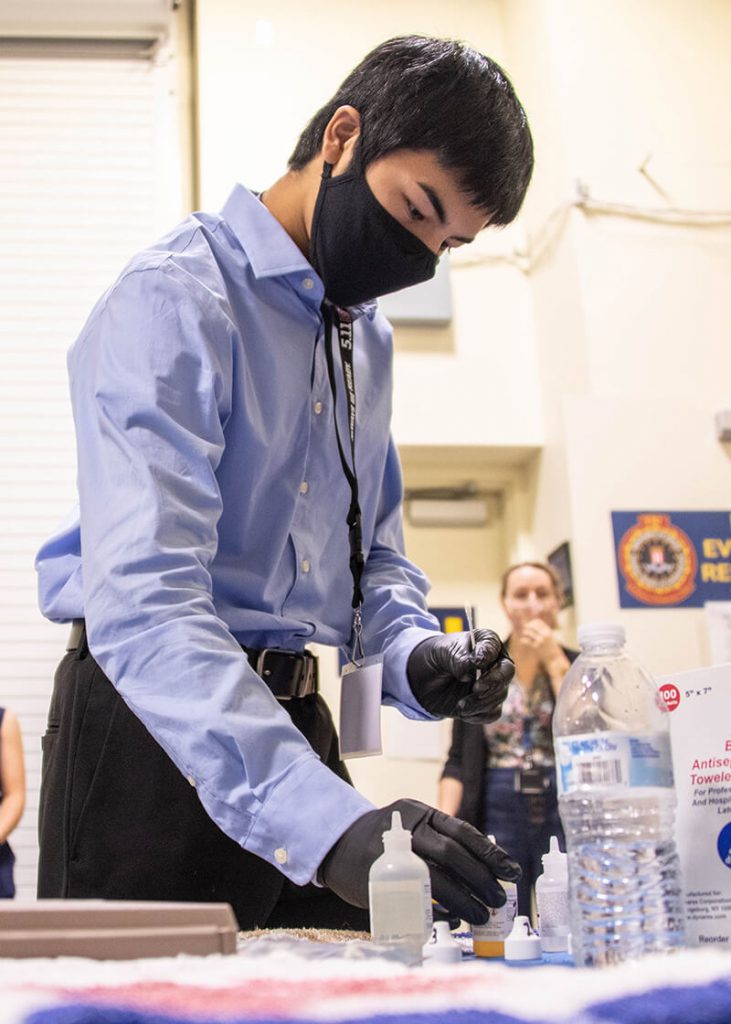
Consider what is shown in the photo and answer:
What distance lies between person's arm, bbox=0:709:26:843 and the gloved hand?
3.03 meters

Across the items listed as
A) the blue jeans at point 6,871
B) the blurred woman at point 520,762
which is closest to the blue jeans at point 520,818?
the blurred woman at point 520,762

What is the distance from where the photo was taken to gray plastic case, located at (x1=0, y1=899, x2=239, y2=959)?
0.67 meters

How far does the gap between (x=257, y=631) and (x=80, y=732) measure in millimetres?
235

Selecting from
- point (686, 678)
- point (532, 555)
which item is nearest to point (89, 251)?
point (532, 555)

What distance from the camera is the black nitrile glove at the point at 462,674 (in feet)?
4.40

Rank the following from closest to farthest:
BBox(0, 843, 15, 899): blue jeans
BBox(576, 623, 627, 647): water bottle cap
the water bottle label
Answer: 1. the water bottle label
2. BBox(576, 623, 627, 647): water bottle cap
3. BBox(0, 843, 15, 899): blue jeans

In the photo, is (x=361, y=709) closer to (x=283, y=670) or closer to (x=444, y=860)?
(x=283, y=670)

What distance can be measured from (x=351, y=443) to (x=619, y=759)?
825 mm

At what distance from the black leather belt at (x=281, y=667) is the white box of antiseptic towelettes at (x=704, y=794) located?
18.6 inches

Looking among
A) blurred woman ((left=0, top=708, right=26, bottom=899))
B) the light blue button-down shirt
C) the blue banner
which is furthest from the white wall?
the light blue button-down shirt

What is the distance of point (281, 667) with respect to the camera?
143 cm

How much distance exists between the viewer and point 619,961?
79 centimetres

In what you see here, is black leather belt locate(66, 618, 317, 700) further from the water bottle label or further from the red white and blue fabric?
the red white and blue fabric

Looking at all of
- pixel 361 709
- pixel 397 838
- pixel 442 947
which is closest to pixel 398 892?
pixel 397 838
